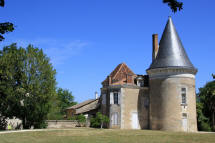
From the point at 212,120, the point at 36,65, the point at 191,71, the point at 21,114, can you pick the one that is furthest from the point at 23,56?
the point at 212,120

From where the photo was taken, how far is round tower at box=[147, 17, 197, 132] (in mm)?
32938

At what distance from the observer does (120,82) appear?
120 ft

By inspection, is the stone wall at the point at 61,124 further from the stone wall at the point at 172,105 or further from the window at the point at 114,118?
the stone wall at the point at 172,105

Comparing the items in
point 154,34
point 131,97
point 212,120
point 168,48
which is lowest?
point 212,120

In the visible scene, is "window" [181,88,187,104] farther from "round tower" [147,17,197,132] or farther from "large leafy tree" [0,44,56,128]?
"large leafy tree" [0,44,56,128]

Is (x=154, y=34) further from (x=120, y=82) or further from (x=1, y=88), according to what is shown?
(x=1, y=88)

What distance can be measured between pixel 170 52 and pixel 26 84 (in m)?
17.1

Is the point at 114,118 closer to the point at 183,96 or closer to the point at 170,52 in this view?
the point at 183,96

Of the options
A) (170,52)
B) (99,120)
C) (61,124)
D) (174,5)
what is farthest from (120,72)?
(174,5)

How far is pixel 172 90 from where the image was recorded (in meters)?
33.2

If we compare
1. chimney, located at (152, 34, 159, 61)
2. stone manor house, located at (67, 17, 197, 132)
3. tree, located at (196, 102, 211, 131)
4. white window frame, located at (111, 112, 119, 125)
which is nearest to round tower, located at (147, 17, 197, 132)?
stone manor house, located at (67, 17, 197, 132)

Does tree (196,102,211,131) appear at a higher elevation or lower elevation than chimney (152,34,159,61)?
lower

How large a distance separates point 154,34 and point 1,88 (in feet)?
65.0

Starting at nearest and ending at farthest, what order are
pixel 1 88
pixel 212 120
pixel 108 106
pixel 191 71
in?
pixel 1 88 → pixel 191 71 → pixel 108 106 → pixel 212 120
